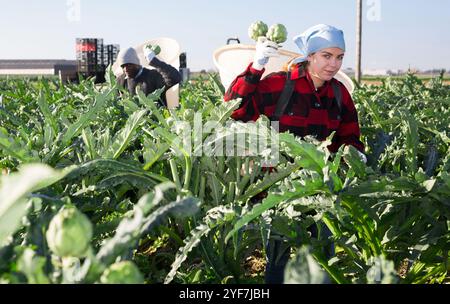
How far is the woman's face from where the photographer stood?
8.43 ft

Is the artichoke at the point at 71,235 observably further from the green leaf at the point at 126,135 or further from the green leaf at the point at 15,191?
the green leaf at the point at 126,135

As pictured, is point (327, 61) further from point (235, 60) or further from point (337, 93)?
point (235, 60)

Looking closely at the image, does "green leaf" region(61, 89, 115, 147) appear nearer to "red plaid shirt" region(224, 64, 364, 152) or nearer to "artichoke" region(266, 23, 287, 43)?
"red plaid shirt" region(224, 64, 364, 152)

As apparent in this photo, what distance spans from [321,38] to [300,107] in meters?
0.36

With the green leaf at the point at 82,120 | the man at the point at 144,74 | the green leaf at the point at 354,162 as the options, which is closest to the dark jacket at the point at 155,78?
the man at the point at 144,74

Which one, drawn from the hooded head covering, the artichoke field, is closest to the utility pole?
the hooded head covering

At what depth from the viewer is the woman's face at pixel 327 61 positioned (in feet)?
8.43

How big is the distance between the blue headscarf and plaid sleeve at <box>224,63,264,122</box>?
26 cm

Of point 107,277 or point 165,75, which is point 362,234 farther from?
point 165,75

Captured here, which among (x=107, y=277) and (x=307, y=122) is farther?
(x=307, y=122)

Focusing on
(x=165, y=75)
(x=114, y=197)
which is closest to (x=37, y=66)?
(x=165, y=75)

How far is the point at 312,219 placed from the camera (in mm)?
1751

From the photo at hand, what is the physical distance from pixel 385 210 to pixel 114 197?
104 cm

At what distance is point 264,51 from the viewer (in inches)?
97.5
